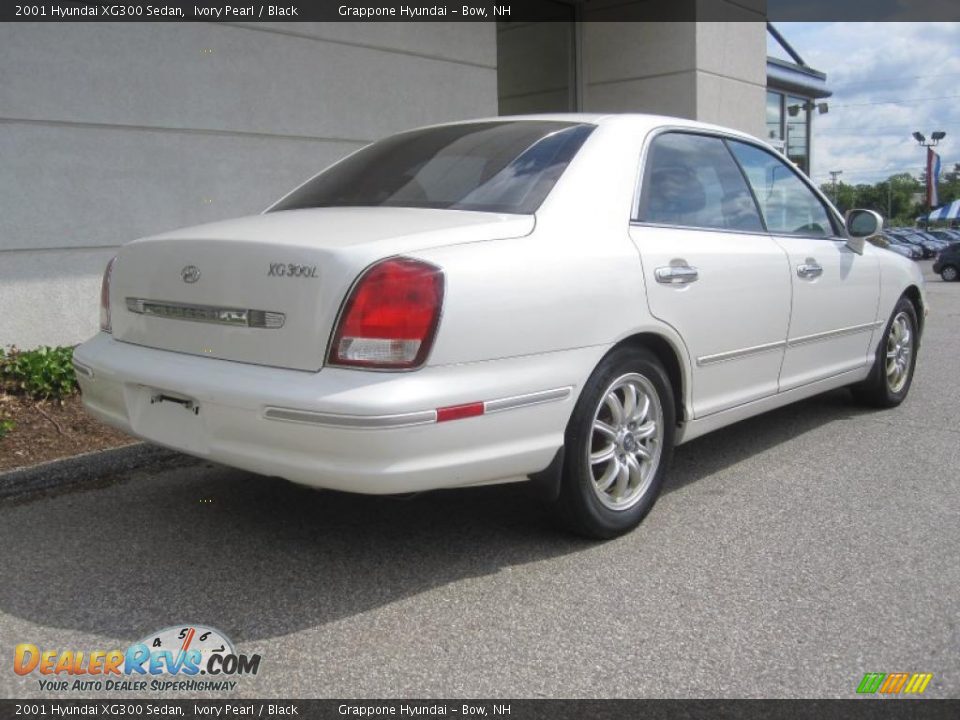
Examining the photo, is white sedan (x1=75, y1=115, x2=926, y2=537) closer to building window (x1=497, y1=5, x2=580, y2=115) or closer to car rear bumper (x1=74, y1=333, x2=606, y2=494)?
car rear bumper (x1=74, y1=333, x2=606, y2=494)

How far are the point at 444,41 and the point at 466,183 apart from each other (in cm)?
556

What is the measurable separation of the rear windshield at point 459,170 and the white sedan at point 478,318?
12 millimetres

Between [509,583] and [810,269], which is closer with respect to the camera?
[509,583]

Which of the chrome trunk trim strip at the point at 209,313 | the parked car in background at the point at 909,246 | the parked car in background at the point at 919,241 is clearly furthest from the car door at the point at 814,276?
the parked car in background at the point at 919,241

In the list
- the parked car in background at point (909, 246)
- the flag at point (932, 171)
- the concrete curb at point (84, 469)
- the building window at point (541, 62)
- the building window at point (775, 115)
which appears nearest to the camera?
the concrete curb at point (84, 469)

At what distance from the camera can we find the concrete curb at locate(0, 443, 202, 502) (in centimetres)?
432

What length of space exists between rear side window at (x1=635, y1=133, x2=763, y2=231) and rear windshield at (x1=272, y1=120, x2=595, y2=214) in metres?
0.38

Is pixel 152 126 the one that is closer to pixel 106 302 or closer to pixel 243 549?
pixel 106 302

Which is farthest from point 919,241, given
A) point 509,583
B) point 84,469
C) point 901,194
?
point 901,194

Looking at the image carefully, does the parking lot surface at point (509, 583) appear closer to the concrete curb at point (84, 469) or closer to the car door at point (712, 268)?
the concrete curb at point (84, 469)

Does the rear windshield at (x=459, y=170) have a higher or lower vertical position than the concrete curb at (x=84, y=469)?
higher

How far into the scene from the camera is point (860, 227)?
531 centimetres

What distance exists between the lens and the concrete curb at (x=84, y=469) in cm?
432

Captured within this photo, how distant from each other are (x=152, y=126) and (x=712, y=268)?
14.6 ft
